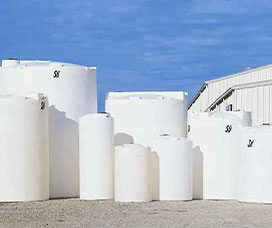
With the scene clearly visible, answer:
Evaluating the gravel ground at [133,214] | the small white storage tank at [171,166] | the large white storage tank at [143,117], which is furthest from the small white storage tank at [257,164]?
the large white storage tank at [143,117]

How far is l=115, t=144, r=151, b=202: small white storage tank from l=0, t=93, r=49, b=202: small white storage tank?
7.93 ft

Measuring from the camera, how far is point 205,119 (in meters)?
23.4

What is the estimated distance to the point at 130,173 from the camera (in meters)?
22.0

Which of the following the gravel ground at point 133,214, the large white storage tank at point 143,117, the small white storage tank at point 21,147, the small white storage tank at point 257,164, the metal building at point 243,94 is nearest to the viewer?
the gravel ground at point 133,214

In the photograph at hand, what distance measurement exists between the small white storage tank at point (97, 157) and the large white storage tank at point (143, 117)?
4.38ft

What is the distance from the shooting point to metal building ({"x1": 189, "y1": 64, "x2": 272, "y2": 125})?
3114cm

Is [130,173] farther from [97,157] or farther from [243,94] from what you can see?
[243,94]

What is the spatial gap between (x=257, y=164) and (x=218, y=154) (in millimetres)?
1652

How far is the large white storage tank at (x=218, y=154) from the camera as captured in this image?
23125mm

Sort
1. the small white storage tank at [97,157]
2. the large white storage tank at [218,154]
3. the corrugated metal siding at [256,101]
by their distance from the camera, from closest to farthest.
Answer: the small white storage tank at [97,157] < the large white storage tank at [218,154] < the corrugated metal siding at [256,101]

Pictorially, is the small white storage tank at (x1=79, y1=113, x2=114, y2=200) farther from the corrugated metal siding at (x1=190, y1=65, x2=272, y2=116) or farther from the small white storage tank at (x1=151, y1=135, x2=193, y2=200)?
the corrugated metal siding at (x1=190, y1=65, x2=272, y2=116)

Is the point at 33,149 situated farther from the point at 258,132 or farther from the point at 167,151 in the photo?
the point at 258,132

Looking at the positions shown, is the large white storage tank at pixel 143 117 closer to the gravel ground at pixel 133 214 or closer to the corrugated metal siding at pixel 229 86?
the gravel ground at pixel 133 214

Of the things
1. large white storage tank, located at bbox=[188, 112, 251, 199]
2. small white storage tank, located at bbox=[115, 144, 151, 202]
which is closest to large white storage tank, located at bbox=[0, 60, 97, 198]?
small white storage tank, located at bbox=[115, 144, 151, 202]
